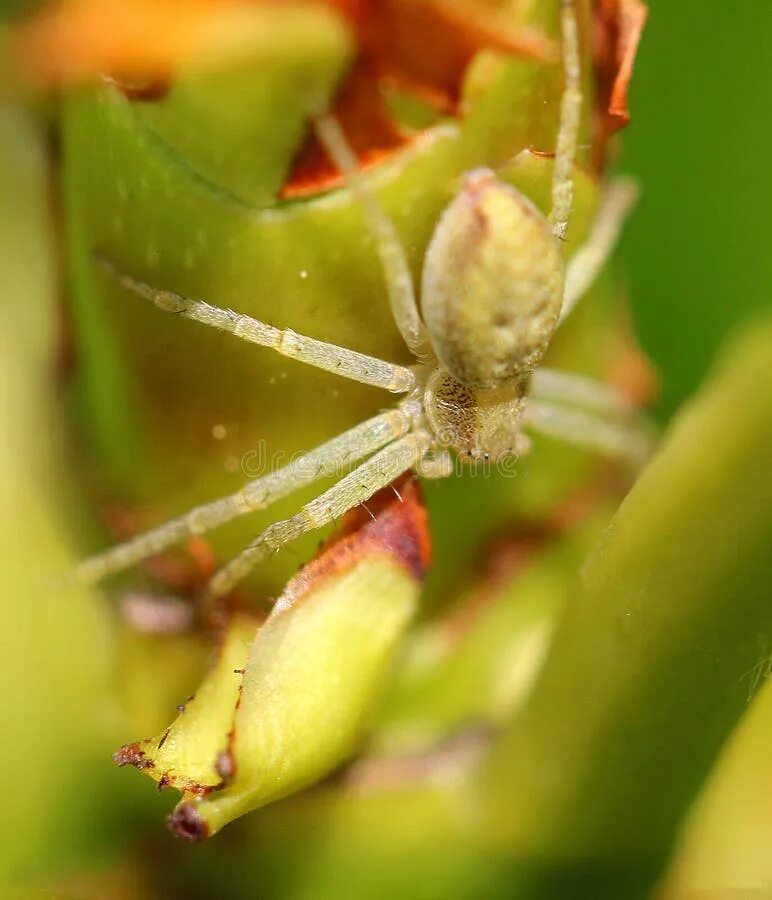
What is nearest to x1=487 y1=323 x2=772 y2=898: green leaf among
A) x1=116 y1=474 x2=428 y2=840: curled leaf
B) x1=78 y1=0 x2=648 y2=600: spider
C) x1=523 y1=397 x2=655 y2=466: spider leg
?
x1=116 y1=474 x2=428 y2=840: curled leaf

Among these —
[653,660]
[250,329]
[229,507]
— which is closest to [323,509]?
[229,507]

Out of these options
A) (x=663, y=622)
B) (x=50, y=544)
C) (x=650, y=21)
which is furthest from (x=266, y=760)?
(x=650, y=21)

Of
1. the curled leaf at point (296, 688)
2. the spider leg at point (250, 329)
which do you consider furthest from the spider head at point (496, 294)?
the curled leaf at point (296, 688)

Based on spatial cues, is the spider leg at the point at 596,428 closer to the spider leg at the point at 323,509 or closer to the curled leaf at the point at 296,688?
the spider leg at the point at 323,509

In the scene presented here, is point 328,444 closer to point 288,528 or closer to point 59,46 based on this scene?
point 288,528

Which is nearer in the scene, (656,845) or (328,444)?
→ (656,845)

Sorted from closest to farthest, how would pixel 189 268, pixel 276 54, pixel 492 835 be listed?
pixel 276 54
pixel 189 268
pixel 492 835
